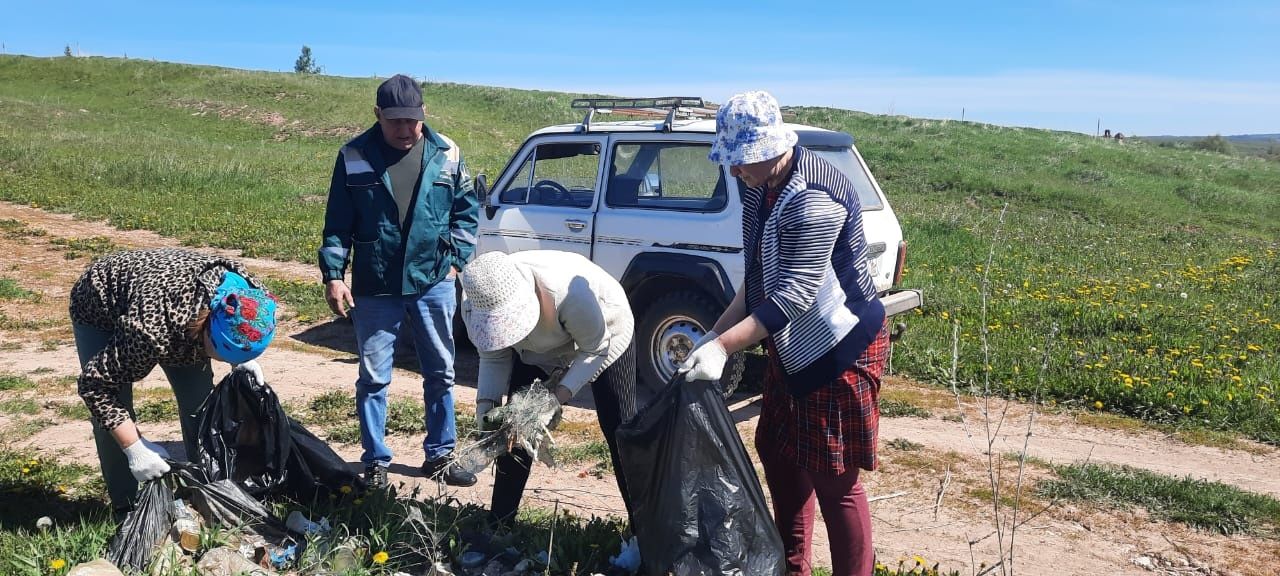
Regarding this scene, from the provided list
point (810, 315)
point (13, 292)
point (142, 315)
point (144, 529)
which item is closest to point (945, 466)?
point (810, 315)

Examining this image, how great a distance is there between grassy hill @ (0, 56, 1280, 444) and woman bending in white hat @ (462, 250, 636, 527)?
4.29 feet

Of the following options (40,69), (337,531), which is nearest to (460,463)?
(337,531)

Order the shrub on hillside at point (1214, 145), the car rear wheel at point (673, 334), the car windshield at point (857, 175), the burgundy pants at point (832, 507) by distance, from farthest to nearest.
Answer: the shrub on hillside at point (1214, 145), the car windshield at point (857, 175), the car rear wheel at point (673, 334), the burgundy pants at point (832, 507)

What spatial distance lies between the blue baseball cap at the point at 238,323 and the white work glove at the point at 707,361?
142 centimetres

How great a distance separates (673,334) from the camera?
6.44 metres

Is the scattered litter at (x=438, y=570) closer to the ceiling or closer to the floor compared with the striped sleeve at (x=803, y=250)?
closer to the floor

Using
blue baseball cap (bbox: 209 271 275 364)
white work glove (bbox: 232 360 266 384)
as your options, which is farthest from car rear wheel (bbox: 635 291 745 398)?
blue baseball cap (bbox: 209 271 275 364)

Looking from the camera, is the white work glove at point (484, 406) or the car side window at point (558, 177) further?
the car side window at point (558, 177)

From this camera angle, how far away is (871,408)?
3.12 m

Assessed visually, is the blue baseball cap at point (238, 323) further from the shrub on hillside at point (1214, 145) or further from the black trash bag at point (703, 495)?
the shrub on hillside at point (1214, 145)

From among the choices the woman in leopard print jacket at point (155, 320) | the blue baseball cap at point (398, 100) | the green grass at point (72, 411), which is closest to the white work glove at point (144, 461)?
the woman in leopard print jacket at point (155, 320)

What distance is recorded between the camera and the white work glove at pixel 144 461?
344cm

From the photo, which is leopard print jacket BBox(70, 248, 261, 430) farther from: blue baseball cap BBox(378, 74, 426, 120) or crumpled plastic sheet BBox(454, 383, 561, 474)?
blue baseball cap BBox(378, 74, 426, 120)

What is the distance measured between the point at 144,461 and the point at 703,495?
1986 mm
